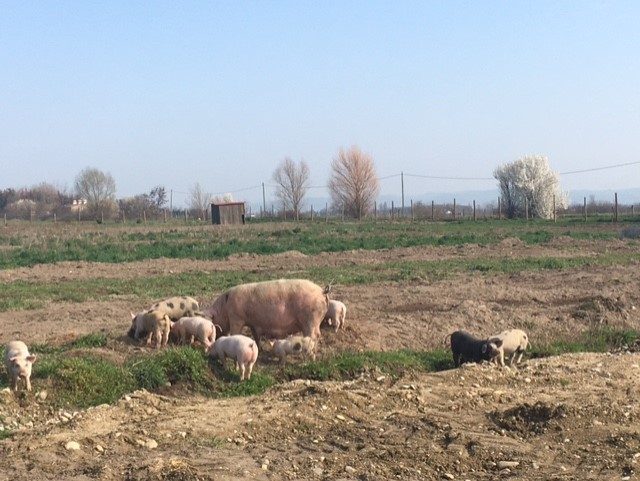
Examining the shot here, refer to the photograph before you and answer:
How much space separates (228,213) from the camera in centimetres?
6681

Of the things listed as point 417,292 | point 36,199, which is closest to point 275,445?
point 417,292

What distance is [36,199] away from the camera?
110 m

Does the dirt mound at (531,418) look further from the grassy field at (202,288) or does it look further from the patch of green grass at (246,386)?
the patch of green grass at (246,386)

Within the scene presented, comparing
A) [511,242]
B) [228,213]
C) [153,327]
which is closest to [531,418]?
[153,327]

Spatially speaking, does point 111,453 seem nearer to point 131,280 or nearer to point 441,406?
point 441,406

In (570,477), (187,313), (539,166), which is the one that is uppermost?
(539,166)

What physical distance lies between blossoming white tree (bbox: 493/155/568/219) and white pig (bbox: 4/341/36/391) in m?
67.9

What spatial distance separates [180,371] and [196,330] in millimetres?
1388

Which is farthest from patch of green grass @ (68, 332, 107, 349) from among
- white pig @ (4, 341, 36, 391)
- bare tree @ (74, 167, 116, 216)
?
bare tree @ (74, 167, 116, 216)

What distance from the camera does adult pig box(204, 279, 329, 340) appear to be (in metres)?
13.1

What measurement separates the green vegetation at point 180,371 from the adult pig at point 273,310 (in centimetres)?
96

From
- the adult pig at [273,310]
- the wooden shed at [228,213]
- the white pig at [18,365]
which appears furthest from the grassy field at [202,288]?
the wooden shed at [228,213]

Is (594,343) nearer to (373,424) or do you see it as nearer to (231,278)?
(373,424)

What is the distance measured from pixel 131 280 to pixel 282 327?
30.4 ft
